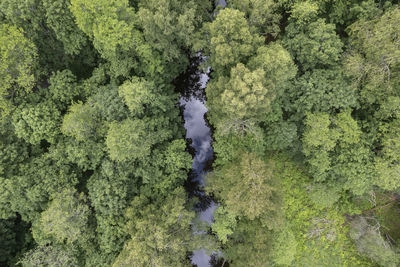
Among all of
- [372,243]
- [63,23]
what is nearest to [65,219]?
[63,23]

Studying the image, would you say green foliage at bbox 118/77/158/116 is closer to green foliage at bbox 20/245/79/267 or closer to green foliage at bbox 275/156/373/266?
green foliage at bbox 20/245/79/267

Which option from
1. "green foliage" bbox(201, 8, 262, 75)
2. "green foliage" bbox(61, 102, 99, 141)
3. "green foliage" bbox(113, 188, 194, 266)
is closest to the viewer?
"green foliage" bbox(113, 188, 194, 266)

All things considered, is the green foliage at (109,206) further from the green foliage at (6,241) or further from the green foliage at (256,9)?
the green foliage at (256,9)

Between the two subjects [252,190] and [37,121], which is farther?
[37,121]

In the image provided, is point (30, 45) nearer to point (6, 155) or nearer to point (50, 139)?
point (50, 139)

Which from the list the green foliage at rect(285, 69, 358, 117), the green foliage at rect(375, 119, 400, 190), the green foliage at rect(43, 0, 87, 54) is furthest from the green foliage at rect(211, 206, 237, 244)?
the green foliage at rect(43, 0, 87, 54)

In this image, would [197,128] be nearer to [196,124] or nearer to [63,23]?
[196,124]

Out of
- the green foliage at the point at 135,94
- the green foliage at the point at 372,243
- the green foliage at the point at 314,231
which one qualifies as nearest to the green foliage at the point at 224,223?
the green foliage at the point at 314,231

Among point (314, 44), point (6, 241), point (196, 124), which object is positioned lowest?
point (6, 241)

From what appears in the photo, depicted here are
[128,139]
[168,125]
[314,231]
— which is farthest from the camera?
[314,231]
